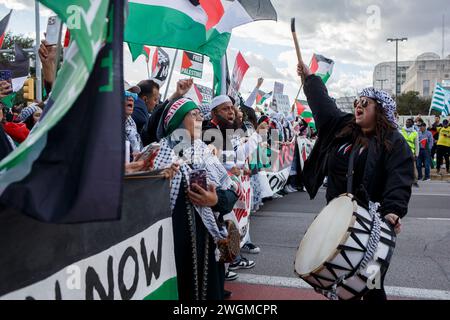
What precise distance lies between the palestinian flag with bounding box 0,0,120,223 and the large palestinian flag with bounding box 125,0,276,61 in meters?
2.44

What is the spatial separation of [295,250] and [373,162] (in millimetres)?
3081

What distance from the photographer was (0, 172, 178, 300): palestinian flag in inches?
65.2

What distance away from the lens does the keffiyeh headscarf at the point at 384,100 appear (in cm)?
341

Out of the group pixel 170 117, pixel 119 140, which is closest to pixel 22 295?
pixel 119 140

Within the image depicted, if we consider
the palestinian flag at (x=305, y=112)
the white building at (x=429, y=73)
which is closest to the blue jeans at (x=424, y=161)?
the palestinian flag at (x=305, y=112)

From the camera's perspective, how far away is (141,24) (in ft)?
13.2

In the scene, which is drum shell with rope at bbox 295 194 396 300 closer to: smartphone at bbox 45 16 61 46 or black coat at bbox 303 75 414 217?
black coat at bbox 303 75 414 217

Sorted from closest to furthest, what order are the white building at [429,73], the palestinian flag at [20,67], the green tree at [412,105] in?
the palestinian flag at [20,67]
the green tree at [412,105]
the white building at [429,73]

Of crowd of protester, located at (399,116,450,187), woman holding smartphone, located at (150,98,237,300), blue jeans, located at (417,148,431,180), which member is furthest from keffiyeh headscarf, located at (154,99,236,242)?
blue jeans, located at (417,148,431,180)

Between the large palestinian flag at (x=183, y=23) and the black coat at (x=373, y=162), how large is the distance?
3.73 ft

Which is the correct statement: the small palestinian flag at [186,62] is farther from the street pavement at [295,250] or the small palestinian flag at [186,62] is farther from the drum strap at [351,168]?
the drum strap at [351,168]

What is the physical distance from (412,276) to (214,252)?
2.85 meters
